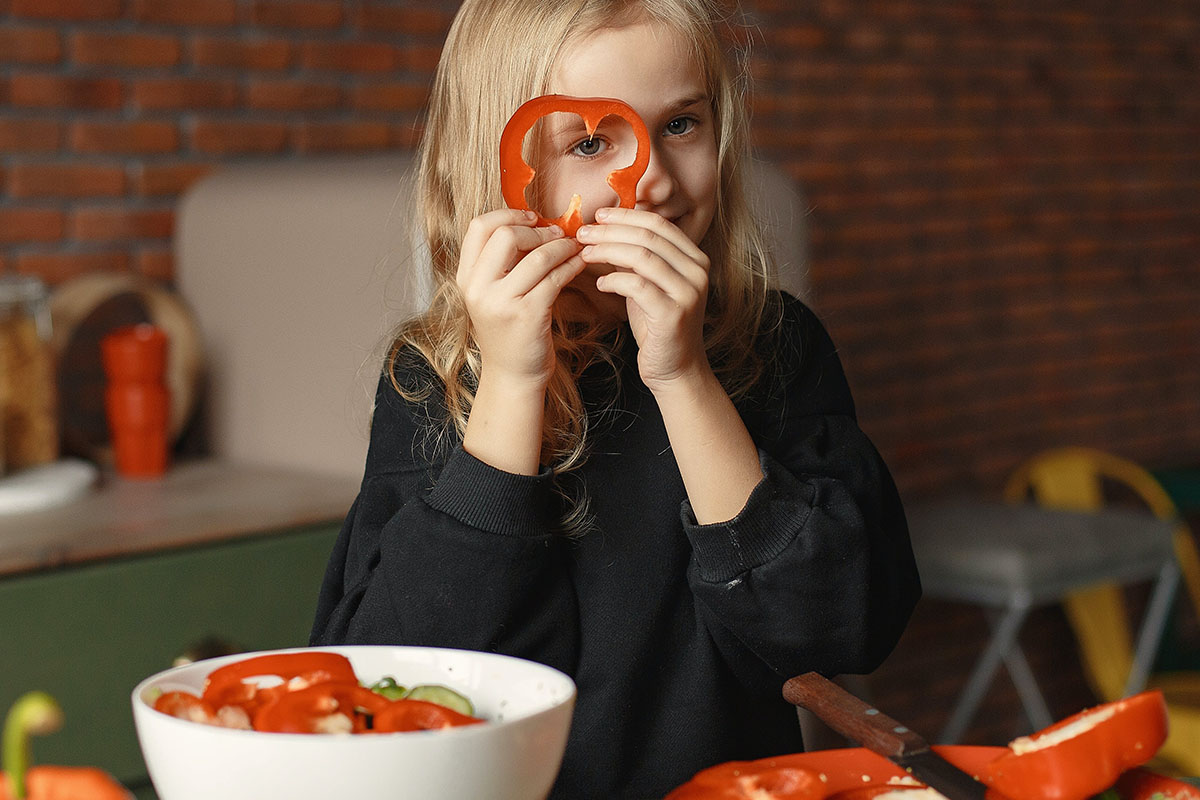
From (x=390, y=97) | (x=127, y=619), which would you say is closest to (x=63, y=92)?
(x=390, y=97)

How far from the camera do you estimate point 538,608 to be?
943 millimetres

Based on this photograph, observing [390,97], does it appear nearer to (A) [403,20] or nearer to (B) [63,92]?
(A) [403,20]

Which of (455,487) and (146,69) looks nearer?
(455,487)

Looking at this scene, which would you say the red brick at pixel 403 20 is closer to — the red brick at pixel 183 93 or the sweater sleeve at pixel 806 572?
the red brick at pixel 183 93

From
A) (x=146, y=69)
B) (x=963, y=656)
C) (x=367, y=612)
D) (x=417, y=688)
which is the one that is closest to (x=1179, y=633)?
(x=963, y=656)

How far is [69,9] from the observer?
191 centimetres

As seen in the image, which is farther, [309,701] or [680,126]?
[680,126]

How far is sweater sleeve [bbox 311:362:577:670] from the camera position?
0.88 meters

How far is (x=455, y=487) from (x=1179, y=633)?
311 cm

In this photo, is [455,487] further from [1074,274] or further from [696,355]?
[1074,274]

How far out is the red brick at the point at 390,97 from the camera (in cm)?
223

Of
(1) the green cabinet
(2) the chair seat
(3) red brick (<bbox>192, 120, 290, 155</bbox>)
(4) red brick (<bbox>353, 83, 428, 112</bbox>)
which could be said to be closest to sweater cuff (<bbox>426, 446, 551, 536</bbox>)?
(1) the green cabinet

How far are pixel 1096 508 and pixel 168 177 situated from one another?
198cm

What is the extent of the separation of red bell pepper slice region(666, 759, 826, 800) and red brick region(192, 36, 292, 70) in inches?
67.7
